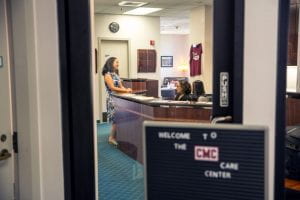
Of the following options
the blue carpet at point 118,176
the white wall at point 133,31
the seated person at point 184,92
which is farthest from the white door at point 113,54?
the seated person at point 184,92

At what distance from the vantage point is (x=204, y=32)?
26.4 ft

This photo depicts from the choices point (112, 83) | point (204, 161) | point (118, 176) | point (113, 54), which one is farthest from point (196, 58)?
point (204, 161)

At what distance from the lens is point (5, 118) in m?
2.06

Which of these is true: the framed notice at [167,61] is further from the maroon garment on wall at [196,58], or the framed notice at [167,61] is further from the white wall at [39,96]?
the white wall at [39,96]

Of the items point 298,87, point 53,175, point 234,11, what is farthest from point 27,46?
point 298,87

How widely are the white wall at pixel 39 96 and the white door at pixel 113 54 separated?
22.0ft

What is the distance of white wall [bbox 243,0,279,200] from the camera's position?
1.61 meters

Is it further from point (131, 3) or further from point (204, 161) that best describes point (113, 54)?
point (204, 161)

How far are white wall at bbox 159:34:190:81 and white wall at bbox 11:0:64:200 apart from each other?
12648 mm

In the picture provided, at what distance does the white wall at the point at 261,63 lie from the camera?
161cm

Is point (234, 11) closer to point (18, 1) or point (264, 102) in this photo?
point (264, 102)

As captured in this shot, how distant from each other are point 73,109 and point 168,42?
13.3 m

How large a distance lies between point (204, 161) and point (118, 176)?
144 inches

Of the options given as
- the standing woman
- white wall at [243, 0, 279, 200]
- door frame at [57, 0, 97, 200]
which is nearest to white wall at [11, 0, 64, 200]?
door frame at [57, 0, 97, 200]
